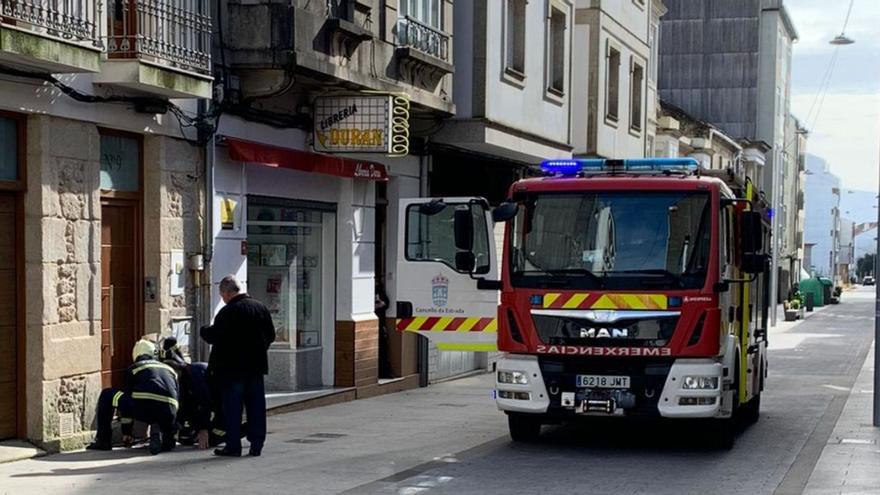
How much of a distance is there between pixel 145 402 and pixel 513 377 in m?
3.58

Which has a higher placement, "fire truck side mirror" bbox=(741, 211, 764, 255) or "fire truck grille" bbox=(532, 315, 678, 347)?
"fire truck side mirror" bbox=(741, 211, 764, 255)

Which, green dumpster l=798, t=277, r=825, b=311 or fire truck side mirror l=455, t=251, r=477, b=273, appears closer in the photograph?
fire truck side mirror l=455, t=251, r=477, b=273

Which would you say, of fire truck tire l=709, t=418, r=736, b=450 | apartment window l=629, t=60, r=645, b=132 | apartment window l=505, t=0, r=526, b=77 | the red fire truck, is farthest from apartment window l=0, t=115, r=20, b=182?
apartment window l=629, t=60, r=645, b=132

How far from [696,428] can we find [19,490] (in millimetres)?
6909

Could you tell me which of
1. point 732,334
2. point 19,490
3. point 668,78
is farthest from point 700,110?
point 19,490

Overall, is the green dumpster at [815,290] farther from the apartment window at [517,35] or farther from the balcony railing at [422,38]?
the balcony railing at [422,38]

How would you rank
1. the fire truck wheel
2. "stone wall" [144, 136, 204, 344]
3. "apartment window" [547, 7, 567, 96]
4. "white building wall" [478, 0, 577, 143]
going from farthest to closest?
"apartment window" [547, 7, 567, 96], "white building wall" [478, 0, 577, 143], the fire truck wheel, "stone wall" [144, 136, 204, 344]

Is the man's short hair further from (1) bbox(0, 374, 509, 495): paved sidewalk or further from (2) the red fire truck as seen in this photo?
(2) the red fire truck

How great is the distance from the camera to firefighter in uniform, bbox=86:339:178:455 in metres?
11.7

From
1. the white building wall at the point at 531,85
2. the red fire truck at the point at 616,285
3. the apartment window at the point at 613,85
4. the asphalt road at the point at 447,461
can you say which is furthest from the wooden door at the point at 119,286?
the apartment window at the point at 613,85

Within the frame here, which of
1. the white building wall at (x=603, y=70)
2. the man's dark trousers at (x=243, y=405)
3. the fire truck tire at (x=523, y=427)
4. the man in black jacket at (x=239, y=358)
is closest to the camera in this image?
the man in black jacket at (x=239, y=358)

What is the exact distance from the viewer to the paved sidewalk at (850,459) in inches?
419

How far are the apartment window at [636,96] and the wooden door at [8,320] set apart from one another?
20.5m

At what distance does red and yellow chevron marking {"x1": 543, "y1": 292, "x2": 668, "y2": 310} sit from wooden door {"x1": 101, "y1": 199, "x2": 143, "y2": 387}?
4.36 metres
